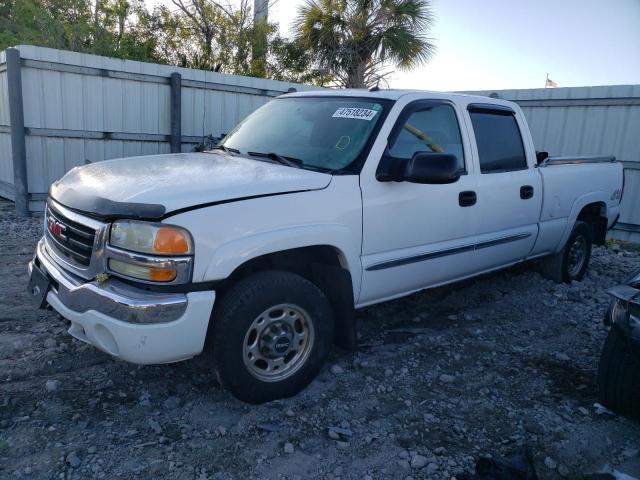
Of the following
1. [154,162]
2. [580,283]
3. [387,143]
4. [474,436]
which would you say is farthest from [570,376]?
[154,162]

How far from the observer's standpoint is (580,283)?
6105mm

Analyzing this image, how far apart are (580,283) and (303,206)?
433cm

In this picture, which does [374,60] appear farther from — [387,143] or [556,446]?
[556,446]

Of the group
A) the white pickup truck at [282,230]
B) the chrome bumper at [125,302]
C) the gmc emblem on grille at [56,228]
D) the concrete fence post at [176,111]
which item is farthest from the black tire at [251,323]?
the concrete fence post at [176,111]

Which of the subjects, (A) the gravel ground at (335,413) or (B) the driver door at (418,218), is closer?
(A) the gravel ground at (335,413)

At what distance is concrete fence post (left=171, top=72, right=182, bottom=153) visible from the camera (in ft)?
30.1

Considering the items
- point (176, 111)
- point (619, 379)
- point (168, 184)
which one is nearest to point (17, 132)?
point (176, 111)

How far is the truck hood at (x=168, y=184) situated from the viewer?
108 inches

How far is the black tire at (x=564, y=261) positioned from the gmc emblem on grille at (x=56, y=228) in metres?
4.81

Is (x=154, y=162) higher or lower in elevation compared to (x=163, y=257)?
higher

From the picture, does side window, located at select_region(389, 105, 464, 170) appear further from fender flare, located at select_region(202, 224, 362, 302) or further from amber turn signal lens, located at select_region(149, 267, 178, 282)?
amber turn signal lens, located at select_region(149, 267, 178, 282)

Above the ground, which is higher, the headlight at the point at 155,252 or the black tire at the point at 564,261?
the headlight at the point at 155,252

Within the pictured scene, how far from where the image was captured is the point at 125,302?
103 inches

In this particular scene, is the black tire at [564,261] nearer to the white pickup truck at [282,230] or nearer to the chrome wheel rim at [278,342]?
the white pickup truck at [282,230]
